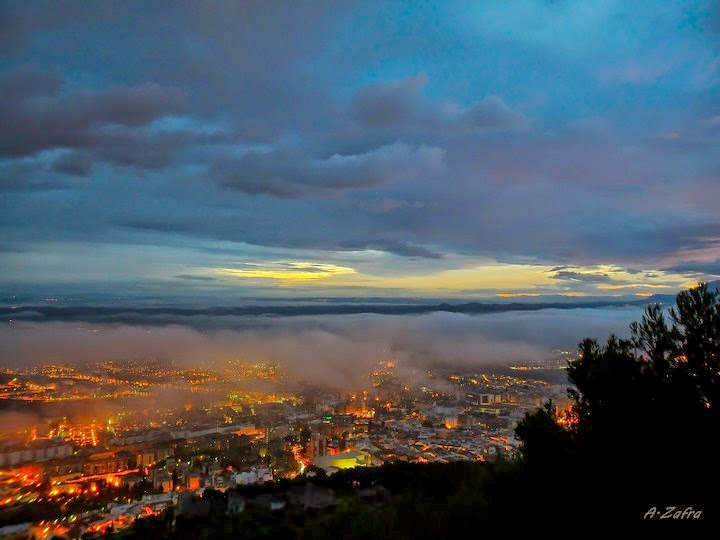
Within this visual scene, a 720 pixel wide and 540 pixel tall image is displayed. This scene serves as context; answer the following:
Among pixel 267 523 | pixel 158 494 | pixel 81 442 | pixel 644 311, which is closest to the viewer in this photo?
pixel 644 311

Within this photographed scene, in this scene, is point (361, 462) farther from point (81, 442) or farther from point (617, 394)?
point (617, 394)

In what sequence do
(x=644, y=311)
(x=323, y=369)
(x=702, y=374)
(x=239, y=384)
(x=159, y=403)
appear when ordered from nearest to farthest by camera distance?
1. (x=702, y=374)
2. (x=644, y=311)
3. (x=159, y=403)
4. (x=239, y=384)
5. (x=323, y=369)

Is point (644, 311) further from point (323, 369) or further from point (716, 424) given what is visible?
point (323, 369)

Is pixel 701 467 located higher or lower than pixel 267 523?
higher

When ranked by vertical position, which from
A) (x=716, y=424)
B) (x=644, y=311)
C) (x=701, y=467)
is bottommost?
(x=701, y=467)

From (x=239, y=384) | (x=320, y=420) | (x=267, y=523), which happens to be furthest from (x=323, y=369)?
(x=267, y=523)

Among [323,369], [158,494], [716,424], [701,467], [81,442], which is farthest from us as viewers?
[323,369]

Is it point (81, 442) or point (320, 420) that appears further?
point (320, 420)

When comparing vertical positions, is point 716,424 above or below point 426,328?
above

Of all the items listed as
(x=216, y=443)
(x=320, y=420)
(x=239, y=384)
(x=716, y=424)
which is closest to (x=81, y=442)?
(x=216, y=443)
